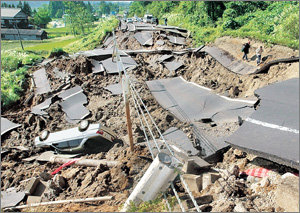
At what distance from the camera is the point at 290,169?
6719mm

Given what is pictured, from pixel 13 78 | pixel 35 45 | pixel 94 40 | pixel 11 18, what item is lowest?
pixel 35 45

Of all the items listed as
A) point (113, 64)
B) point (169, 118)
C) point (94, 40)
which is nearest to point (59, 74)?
point (113, 64)

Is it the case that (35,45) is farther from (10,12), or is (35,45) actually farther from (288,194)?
(288,194)

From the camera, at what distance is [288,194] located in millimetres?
5527

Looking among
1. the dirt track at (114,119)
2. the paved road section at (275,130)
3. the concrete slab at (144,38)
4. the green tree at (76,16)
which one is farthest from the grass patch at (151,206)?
the green tree at (76,16)

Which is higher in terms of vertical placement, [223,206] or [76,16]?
[76,16]

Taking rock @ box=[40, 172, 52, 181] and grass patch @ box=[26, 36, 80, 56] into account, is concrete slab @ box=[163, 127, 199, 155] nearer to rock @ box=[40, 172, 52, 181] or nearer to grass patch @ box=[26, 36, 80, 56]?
rock @ box=[40, 172, 52, 181]

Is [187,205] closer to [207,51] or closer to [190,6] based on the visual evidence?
[207,51]

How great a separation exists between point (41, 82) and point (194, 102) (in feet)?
38.5

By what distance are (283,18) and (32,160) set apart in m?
18.7

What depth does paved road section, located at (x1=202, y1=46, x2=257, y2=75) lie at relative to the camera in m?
14.8

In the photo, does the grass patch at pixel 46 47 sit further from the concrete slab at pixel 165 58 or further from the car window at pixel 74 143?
the car window at pixel 74 143

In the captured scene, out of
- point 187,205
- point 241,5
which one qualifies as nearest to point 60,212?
point 187,205

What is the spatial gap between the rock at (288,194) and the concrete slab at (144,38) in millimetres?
20604
